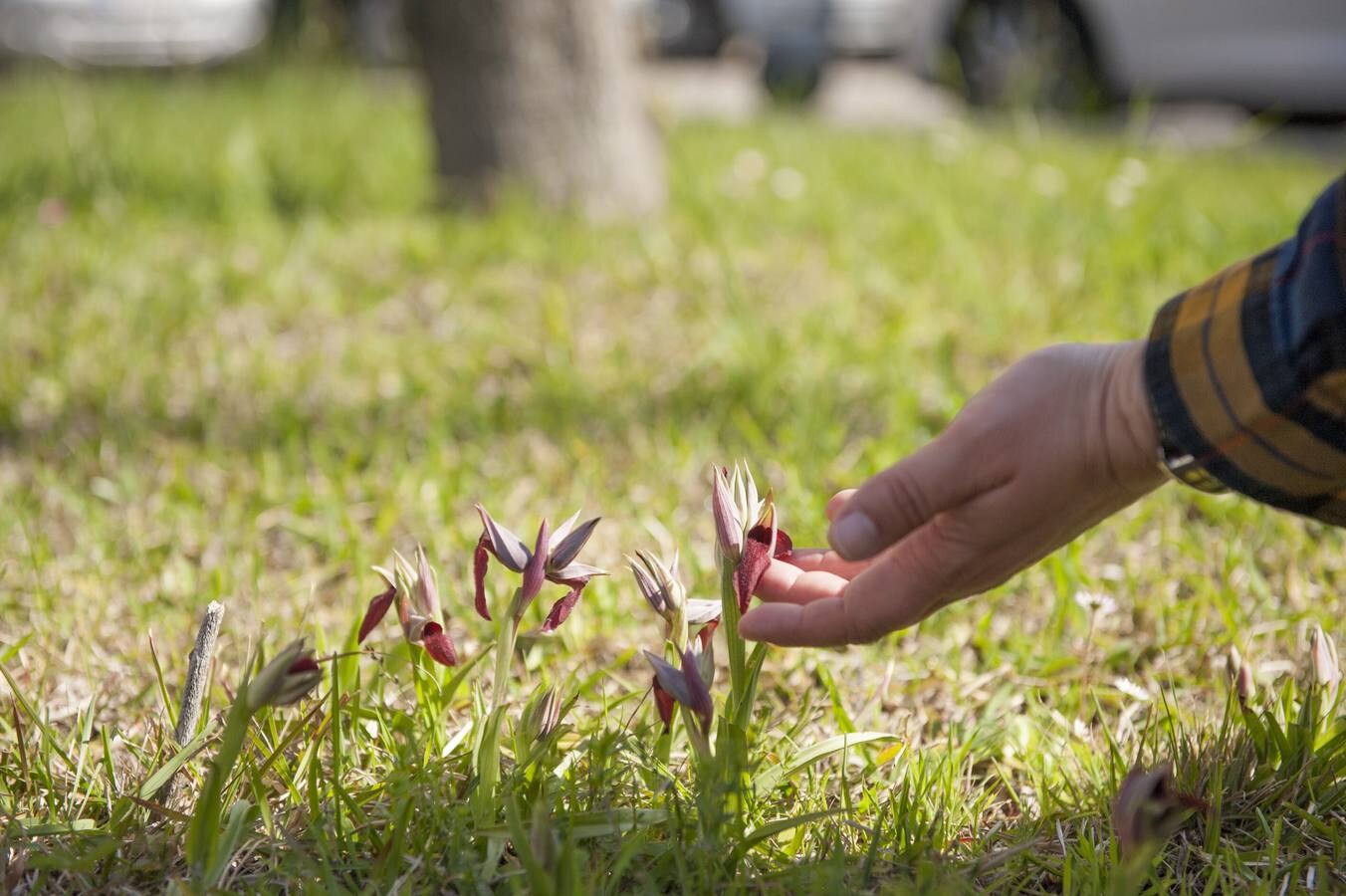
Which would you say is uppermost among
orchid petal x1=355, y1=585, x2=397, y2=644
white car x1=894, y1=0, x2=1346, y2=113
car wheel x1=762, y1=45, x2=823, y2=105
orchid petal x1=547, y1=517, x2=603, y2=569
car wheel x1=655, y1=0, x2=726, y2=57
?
car wheel x1=655, y1=0, x2=726, y2=57

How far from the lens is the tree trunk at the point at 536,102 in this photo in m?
3.59

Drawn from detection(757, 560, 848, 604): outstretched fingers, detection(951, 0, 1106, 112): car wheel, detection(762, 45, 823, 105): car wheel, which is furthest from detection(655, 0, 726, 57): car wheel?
detection(757, 560, 848, 604): outstretched fingers

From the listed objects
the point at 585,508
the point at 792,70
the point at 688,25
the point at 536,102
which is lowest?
the point at 585,508

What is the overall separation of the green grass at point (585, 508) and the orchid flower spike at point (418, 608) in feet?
0.33

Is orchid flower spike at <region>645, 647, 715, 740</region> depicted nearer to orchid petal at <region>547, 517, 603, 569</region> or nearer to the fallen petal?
orchid petal at <region>547, 517, 603, 569</region>

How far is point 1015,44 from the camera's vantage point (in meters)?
6.34

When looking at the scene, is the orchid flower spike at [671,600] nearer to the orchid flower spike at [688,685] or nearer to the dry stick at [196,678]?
the orchid flower spike at [688,685]

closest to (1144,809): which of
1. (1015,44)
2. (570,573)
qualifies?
(570,573)

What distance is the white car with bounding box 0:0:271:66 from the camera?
745 centimetres

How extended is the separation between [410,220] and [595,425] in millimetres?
1657

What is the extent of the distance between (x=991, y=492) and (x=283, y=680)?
0.64 meters

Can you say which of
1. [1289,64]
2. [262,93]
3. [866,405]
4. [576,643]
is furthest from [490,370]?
[1289,64]

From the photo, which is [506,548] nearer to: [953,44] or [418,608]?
[418,608]

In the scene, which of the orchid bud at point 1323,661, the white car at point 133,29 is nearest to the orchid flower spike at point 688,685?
the orchid bud at point 1323,661
